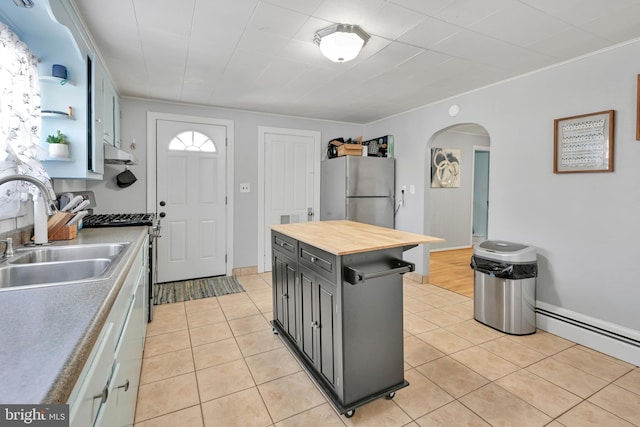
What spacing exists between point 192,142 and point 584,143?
4149mm

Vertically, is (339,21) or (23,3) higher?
(339,21)

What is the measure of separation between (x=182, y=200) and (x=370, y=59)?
9.47 ft

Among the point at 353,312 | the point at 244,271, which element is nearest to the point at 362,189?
the point at 244,271

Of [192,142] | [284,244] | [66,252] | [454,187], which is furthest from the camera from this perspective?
[454,187]

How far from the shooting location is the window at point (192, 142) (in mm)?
4027

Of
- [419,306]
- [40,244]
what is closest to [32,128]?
[40,244]

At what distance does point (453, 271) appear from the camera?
4730 mm

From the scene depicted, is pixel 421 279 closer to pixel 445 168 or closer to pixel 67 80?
pixel 445 168

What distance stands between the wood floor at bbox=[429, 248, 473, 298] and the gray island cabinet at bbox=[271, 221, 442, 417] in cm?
229

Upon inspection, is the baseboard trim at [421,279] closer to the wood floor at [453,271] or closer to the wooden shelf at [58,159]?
the wood floor at [453,271]

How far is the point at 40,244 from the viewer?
183 centimetres

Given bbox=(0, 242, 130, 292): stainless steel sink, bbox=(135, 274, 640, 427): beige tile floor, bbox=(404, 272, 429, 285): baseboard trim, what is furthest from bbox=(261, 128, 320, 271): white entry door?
bbox=(0, 242, 130, 292): stainless steel sink

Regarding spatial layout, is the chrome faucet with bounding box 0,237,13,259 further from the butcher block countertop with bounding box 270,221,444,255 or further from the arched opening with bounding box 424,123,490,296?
the arched opening with bounding box 424,123,490,296

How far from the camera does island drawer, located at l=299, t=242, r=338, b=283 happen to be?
1762 mm
